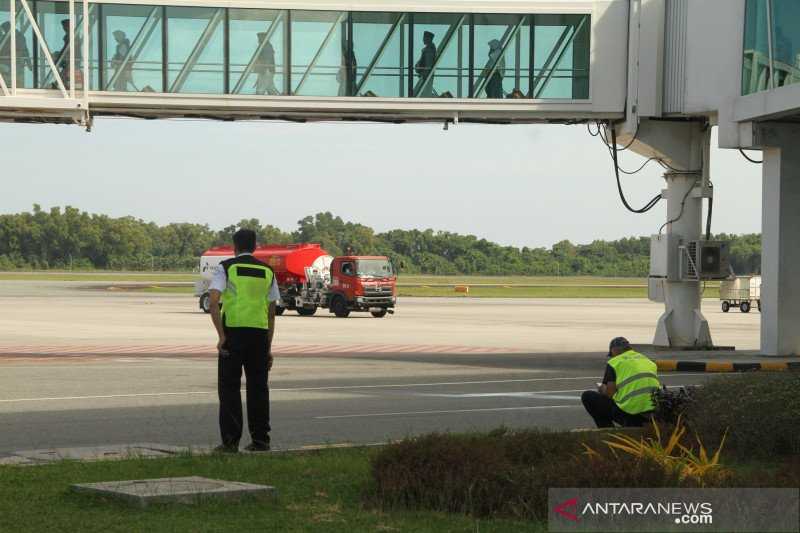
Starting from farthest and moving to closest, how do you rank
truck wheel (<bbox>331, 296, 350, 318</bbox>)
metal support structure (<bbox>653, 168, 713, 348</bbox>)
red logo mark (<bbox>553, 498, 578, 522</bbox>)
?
truck wheel (<bbox>331, 296, 350, 318</bbox>) < metal support structure (<bbox>653, 168, 713, 348</bbox>) < red logo mark (<bbox>553, 498, 578, 522</bbox>)

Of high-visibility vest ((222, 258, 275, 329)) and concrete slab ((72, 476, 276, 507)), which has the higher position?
high-visibility vest ((222, 258, 275, 329))

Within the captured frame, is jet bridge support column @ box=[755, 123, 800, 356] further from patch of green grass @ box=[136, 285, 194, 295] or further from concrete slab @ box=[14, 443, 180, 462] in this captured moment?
patch of green grass @ box=[136, 285, 194, 295]

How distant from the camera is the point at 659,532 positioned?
6.45 m

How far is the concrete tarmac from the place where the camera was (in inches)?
552

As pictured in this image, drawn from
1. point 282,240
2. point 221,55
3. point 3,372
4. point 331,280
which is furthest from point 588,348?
point 282,240

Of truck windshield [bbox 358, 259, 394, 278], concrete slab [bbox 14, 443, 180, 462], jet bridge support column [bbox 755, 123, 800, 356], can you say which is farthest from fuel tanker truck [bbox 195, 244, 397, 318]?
concrete slab [bbox 14, 443, 180, 462]

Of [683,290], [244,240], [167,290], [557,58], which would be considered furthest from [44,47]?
[167,290]

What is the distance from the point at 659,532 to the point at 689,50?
70.0 ft

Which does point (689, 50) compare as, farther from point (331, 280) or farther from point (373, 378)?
point (331, 280)

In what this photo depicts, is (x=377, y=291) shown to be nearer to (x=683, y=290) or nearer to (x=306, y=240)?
(x=683, y=290)

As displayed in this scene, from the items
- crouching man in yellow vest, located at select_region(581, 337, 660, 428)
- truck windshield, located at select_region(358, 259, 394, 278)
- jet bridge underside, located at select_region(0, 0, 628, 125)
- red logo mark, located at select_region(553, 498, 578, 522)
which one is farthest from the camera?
truck windshield, located at select_region(358, 259, 394, 278)

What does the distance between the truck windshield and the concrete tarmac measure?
19.3 feet

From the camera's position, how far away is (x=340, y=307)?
52750 millimetres

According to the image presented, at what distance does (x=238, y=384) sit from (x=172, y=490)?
307 cm
